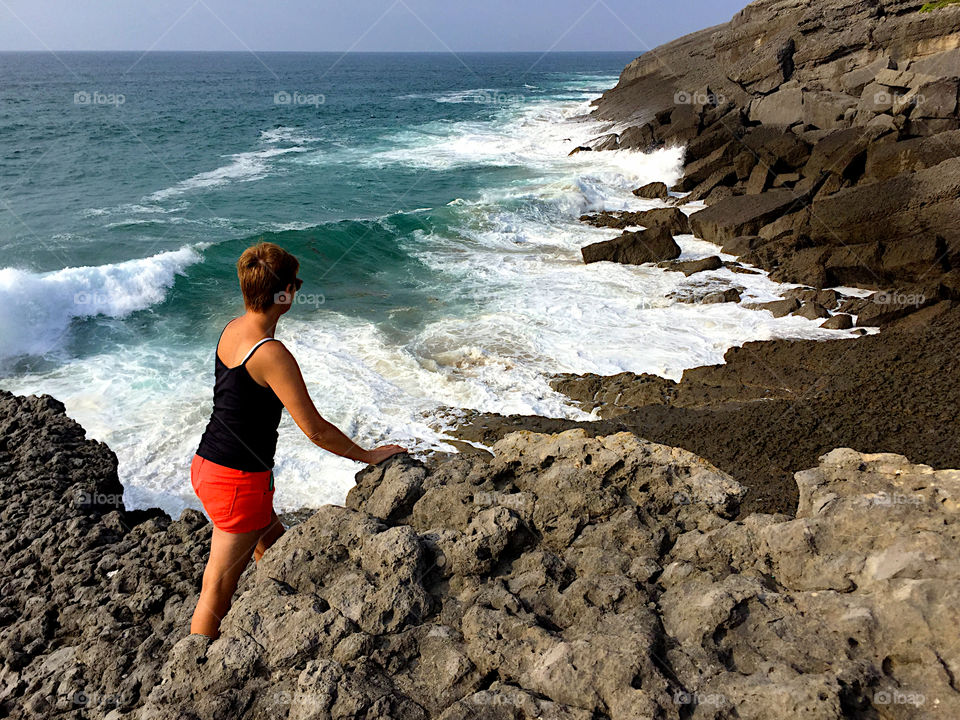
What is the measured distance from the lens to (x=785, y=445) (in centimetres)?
804

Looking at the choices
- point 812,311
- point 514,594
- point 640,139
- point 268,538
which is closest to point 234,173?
point 640,139

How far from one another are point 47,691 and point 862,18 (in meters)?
34.8

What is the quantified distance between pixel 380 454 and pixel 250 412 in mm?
1025

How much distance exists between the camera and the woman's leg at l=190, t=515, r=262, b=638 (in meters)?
3.34

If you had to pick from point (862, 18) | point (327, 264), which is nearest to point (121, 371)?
point (327, 264)

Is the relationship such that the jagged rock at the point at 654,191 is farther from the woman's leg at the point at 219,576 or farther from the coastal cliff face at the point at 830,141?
the woman's leg at the point at 219,576

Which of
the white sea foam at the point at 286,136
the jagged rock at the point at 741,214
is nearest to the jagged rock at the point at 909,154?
the jagged rock at the point at 741,214

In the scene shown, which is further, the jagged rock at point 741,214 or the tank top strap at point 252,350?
the jagged rock at point 741,214

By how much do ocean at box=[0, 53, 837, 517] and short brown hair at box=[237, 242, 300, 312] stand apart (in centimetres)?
551

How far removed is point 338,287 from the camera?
16594 millimetres

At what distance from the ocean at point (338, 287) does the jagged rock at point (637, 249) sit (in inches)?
19.3

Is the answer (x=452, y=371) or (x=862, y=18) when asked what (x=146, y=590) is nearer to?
(x=452, y=371)

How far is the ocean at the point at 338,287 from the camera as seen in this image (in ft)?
33.6

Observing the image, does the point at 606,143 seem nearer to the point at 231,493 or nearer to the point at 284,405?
the point at 284,405
